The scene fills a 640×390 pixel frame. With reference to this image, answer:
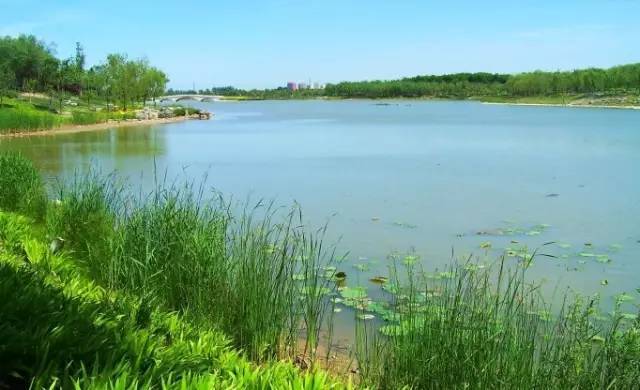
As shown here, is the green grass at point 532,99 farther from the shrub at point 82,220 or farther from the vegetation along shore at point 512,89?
the shrub at point 82,220

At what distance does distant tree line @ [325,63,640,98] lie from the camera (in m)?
79.6

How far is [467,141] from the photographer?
85.9 ft

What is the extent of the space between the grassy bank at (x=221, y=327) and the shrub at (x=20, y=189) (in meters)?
2.04

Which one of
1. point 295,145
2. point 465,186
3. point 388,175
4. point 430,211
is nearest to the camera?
point 430,211

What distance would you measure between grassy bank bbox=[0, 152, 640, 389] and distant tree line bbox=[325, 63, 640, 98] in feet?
272

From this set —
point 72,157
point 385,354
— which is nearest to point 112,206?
point 385,354

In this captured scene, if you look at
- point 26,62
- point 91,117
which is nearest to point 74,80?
point 26,62

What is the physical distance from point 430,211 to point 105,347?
337 inches

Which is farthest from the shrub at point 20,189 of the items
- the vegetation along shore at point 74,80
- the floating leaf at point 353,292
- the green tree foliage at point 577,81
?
the green tree foliage at point 577,81

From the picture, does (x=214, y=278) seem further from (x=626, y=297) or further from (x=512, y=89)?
(x=512, y=89)

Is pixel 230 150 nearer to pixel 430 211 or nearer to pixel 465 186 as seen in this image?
pixel 465 186

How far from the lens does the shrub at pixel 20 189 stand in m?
7.67

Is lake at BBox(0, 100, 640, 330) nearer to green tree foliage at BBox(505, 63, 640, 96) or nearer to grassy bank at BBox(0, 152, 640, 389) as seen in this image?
grassy bank at BBox(0, 152, 640, 389)

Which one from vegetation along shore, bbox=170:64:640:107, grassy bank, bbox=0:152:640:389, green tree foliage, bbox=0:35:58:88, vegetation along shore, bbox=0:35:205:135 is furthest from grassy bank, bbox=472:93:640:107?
grassy bank, bbox=0:152:640:389
